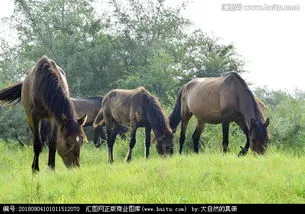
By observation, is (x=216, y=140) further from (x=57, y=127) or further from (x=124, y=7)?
(x=124, y=7)

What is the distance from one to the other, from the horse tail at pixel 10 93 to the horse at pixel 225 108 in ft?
17.2

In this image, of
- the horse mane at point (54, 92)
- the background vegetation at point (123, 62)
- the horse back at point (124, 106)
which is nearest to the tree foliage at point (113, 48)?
the background vegetation at point (123, 62)

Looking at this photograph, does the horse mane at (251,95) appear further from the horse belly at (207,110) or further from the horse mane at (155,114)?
the horse mane at (155,114)

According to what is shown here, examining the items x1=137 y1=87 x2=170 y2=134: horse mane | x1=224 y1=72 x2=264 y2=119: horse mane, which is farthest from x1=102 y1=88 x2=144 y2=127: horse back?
x1=224 y1=72 x2=264 y2=119: horse mane

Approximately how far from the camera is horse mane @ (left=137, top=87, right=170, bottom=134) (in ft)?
36.6

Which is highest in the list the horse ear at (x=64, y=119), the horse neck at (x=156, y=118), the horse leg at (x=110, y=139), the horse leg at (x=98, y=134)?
the horse ear at (x=64, y=119)

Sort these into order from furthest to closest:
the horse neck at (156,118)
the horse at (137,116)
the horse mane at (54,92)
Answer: the horse neck at (156,118) < the horse at (137,116) < the horse mane at (54,92)

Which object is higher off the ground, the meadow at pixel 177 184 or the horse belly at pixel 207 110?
the horse belly at pixel 207 110

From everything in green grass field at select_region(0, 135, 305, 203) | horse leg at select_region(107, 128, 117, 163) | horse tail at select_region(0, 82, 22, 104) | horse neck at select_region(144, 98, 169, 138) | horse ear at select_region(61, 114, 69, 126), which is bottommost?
horse leg at select_region(107, 128, 117, 163)

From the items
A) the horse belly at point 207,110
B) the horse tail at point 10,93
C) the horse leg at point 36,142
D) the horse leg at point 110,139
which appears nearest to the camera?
the horse leg at point 36,142

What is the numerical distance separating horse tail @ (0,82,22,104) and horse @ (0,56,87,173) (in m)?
1.19

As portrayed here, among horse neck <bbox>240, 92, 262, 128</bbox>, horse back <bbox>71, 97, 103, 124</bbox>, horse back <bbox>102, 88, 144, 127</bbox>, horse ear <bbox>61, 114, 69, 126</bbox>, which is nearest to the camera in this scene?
horse ear <bbox>61, 114, 69, 126</bbox>

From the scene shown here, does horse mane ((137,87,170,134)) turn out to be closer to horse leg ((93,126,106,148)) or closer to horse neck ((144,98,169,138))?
horse neck ((144,98,169,138))

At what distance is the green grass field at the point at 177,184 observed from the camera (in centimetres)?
526
